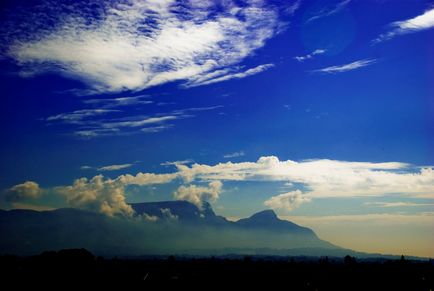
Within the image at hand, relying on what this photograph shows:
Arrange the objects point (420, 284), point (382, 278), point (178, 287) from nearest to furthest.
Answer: point (178, 287)
point (420, 284)
point (382, 278)

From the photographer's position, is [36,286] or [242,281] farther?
[242,281]

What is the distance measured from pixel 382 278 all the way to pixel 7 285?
84.2 metres

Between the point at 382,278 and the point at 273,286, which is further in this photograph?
the point at 382,278

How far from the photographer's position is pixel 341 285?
308ft

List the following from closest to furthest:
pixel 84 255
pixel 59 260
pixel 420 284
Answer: pixel 420 284 < pixel 59 260 < pixel 84 255

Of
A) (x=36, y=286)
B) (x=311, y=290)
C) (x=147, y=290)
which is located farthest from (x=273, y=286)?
(x=36, y=286)

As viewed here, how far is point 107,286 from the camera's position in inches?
3199

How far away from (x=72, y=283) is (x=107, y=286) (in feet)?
28.5

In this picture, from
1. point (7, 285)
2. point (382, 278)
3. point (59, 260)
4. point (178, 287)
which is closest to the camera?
point (7, 285)

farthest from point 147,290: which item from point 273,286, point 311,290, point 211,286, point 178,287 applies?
point 311,290

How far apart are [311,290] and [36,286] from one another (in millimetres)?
52279

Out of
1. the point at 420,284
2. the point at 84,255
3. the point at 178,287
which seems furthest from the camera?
the point at 84,255

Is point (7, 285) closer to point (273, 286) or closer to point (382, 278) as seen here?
point (273, 286)

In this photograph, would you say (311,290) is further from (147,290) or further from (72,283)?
(72,283)
